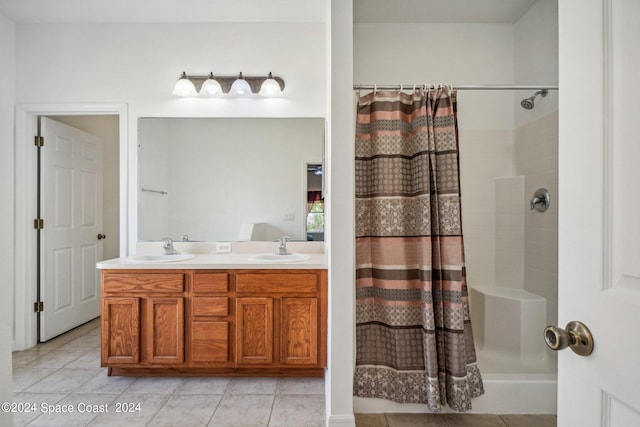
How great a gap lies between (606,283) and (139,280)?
2.38 meters

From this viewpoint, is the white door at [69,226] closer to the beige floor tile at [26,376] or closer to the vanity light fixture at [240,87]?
the beige floor tile at [26,376]

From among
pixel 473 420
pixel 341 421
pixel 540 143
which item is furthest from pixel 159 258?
pixel 540 143

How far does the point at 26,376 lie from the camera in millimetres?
2189

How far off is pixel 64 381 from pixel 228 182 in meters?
1.82

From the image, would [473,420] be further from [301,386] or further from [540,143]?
[540,143]

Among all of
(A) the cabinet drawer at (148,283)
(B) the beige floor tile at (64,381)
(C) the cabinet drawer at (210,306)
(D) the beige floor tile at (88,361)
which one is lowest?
(B) the beige floor tile at (64,381)

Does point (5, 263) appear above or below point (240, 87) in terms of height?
below

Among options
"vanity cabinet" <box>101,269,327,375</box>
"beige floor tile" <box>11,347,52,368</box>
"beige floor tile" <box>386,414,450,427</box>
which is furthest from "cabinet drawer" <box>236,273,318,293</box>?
"beige floor tile" <box>11,347,52,368</box>

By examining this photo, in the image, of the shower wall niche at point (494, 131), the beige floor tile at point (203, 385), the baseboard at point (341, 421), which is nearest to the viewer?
the baseboard at point (341, 421)

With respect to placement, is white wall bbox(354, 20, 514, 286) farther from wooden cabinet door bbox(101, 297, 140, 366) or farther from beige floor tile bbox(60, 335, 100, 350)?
beige floor tile bbox(60, 335, 100, 350)

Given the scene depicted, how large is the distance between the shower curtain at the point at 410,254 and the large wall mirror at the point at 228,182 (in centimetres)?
89

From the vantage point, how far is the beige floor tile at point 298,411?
172 cm

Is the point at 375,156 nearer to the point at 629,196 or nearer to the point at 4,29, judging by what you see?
the point at 629,196

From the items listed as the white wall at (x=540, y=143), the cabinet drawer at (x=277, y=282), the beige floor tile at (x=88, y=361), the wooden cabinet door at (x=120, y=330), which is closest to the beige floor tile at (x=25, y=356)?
the beige floor tile at (x=88, y=361)
